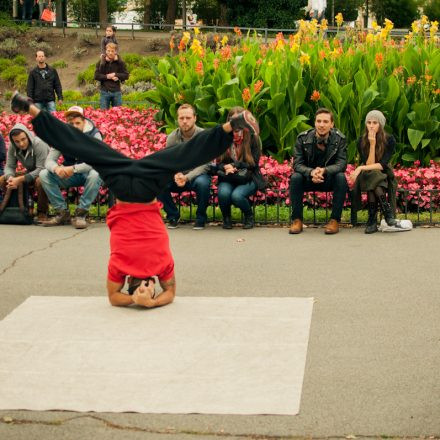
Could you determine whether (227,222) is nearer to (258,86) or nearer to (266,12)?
(258,86)

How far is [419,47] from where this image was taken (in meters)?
15.0

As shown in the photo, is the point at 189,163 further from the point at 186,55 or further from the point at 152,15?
the point at 152,15

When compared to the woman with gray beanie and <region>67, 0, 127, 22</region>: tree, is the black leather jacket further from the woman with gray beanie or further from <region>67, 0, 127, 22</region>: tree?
<region>67, 0, 127, 22</region>: tree

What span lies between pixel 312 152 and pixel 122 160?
14.2 ft

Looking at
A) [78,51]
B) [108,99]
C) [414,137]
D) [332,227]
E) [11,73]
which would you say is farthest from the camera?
[78,51]

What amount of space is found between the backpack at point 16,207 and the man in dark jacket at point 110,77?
302 inches

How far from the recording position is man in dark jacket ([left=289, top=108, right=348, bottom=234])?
38.9 ft

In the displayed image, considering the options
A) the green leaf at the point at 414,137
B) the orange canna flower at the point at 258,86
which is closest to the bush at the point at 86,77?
the orange canna flower at the point at 258,86

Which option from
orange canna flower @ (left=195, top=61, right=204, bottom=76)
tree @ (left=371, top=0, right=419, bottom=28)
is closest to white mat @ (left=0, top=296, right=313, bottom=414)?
orange canna flower @ (left=195, top=61, right=204, bottom=76)

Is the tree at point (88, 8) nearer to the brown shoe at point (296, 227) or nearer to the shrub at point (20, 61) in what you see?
→ the shrub at point (20, 61)

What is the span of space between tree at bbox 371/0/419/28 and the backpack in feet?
150

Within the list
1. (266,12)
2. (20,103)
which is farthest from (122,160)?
(266,12)

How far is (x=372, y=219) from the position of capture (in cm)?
1184

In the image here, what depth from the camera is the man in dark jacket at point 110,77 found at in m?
20.1
